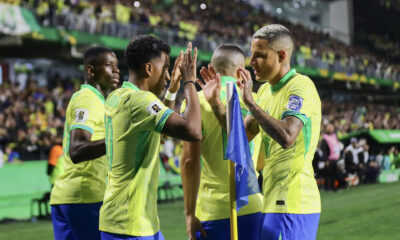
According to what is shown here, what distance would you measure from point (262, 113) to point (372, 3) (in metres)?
50.7

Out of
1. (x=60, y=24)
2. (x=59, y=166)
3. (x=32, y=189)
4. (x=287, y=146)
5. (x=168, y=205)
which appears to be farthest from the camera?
(x=60, y=24)

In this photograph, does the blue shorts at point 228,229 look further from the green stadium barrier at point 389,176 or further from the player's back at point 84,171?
the green stadium barrier at point 389,176

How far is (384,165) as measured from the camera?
19125mm

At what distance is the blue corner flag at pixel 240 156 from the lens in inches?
124

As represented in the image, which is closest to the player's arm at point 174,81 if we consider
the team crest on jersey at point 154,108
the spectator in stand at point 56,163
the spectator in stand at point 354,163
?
the team crest on jersey at point 154,108

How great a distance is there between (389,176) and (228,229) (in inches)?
645

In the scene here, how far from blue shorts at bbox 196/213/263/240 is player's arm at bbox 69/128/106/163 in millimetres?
849

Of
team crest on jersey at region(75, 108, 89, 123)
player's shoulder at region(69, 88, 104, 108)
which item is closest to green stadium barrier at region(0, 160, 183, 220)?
player's shoulder at region(69, 88, 104, 108)

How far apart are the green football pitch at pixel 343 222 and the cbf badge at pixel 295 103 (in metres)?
5.75

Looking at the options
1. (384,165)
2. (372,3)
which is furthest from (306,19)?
(384,165)

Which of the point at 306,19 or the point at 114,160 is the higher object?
the point at 306,19

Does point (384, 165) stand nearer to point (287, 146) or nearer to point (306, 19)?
point (287, 146)

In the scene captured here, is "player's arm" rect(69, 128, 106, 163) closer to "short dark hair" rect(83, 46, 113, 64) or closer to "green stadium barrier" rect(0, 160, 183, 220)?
"short dark hair" rect(83, 46, 113, 64)

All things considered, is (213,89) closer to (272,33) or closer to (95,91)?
(272,33)
